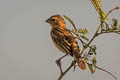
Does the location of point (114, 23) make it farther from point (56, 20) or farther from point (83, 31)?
point (56, 20)

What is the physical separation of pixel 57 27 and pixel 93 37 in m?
1.62

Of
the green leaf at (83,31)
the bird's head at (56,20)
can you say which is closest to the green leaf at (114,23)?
→ the green leaf at (83,31)

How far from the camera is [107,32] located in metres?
1.82

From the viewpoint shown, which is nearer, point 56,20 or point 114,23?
point 114,23

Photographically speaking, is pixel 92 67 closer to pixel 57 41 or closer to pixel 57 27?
pixel 57 41

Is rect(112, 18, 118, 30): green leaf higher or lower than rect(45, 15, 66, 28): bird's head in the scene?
higher

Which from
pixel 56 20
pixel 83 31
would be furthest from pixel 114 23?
pixel 56 20

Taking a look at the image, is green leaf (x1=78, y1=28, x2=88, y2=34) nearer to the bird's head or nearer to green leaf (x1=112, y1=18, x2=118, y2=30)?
green leaf (x1=112, y1=18, x2=118, y2=30)

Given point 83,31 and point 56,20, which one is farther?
point 56,20

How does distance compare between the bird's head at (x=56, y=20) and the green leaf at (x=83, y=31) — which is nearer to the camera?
the green leaf at (x=83, y=31)

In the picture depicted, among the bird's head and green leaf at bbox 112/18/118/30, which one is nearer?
green leaf at bbox 112/18/118/30

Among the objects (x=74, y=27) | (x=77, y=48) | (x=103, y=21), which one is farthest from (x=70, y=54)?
(x=103, y=21)

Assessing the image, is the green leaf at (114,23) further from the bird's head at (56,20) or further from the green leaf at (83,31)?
the bird's head at (56,20)

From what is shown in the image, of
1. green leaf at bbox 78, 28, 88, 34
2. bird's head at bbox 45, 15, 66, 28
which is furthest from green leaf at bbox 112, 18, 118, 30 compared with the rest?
bird's head at bbox 45, 15, 66, 28
